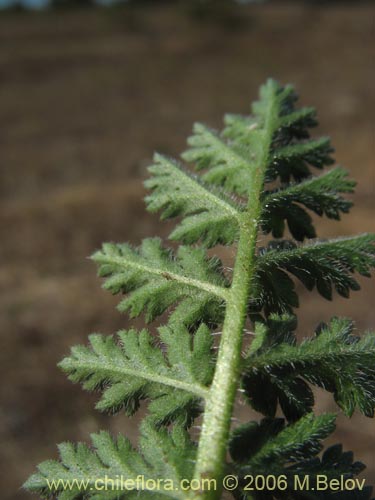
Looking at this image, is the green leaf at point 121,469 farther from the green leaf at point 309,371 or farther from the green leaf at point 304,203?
the green leaf at point 304,203

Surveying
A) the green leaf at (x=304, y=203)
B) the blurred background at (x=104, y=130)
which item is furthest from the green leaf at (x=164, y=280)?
the blurred background at (x=104, y=130)

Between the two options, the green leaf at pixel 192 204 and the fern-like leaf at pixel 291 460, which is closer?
the fern-like leaf at pixel 291 460

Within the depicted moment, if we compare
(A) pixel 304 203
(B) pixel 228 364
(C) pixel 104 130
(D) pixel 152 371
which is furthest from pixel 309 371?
(C) pixel 104 130

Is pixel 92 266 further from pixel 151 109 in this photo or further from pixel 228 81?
pixel 228 81

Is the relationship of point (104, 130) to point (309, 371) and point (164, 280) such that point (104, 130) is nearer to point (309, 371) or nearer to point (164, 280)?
point (164, 280)

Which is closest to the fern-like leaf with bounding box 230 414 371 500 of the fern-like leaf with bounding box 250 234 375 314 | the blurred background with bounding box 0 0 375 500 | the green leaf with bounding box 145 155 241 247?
the fern-like leaf with bounding box 250 234 375 314

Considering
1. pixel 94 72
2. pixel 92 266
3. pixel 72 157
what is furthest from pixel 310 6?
pixel 92 266

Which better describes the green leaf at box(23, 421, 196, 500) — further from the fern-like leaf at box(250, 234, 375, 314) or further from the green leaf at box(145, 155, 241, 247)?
the green leaf at box(145, 155, 241, 247)
